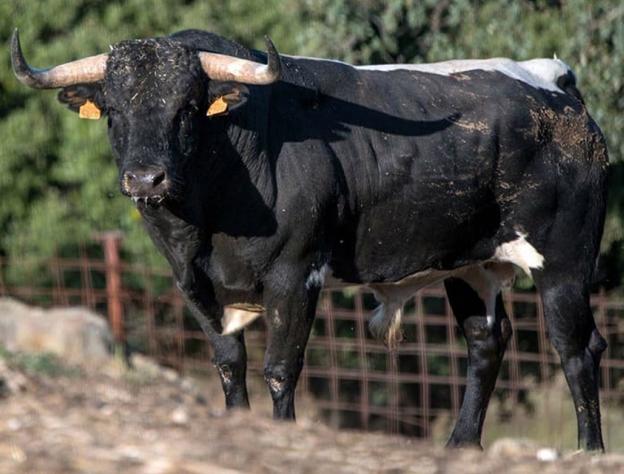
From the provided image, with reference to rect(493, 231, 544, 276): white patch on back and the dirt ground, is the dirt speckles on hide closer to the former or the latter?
rect(493, 231, 544, 276): white patch on back

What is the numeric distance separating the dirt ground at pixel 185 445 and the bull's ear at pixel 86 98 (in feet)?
7.27

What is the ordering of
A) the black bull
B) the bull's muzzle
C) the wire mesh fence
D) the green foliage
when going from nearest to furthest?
the bull's muzzle < the black bull < the green foliage < the wire mesh fence

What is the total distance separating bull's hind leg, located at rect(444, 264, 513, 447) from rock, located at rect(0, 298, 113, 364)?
135 inches

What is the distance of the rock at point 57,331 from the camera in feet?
38.4

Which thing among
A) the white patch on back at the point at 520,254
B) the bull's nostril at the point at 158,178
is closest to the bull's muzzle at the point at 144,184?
the bull's nostril at the point at 158,178

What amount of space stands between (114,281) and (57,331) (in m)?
1.54

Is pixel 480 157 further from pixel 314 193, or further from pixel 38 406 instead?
pixel 38 406

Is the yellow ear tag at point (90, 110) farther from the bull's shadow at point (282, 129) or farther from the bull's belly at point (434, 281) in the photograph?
the bull's belly at point (434, 281)

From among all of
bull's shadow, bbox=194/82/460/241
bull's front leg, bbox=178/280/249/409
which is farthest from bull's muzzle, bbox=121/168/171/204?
bull's front leg, bbox=178/280/249/409

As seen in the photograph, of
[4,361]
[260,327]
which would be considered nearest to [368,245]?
[4,361]

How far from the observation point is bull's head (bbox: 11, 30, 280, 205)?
275 inches

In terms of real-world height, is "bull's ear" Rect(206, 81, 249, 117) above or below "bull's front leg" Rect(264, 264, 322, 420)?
above

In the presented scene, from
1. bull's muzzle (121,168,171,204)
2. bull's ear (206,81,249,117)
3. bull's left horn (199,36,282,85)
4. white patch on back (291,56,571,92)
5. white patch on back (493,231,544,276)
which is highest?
white patch on back (291,56,571,92)

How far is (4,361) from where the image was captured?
6.01m
